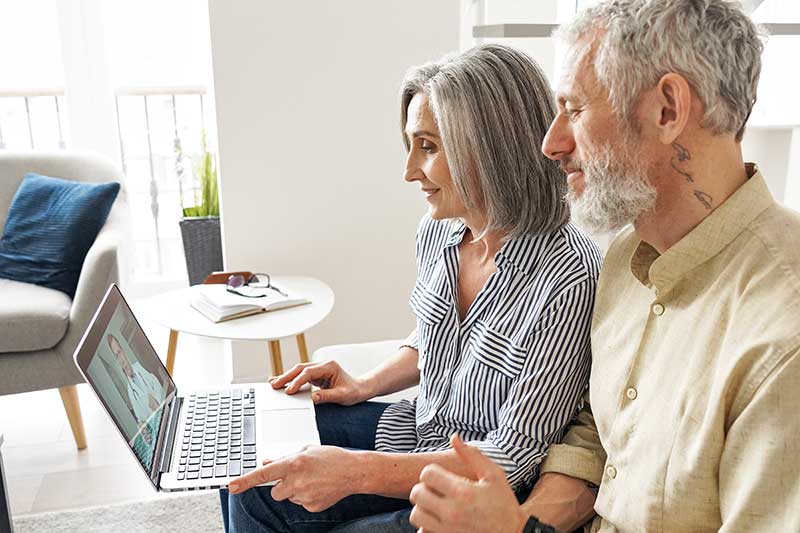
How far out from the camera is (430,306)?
1354 mm

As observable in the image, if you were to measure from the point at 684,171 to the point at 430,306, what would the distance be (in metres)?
0.55

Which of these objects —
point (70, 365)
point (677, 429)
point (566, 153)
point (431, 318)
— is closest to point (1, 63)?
point (70, 365)

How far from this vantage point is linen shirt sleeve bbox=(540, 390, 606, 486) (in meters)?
1.12

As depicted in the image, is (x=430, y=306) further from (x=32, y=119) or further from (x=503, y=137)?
(x=32, y=119)

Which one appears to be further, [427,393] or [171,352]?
[171,352]

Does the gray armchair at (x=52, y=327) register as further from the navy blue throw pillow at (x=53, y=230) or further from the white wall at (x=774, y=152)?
the white wall at (x=774, y=152)

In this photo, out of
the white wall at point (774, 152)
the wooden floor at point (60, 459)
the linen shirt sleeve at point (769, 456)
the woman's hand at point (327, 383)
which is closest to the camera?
the linen shirt sleeve at point (769, 456)

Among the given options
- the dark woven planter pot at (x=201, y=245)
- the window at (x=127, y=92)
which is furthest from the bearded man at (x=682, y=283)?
the window at (x=127, y=92)

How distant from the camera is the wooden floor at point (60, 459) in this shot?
2.13 metres

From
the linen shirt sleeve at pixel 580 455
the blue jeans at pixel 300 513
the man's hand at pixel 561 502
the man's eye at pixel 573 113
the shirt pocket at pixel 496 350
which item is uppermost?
the man's eye at pixel 573 113

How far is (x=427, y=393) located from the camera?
1.36 meters

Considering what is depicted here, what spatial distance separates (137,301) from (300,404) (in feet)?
8.46

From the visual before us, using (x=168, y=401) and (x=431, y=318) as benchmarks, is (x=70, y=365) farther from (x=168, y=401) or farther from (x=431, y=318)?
(x=431, y=318)

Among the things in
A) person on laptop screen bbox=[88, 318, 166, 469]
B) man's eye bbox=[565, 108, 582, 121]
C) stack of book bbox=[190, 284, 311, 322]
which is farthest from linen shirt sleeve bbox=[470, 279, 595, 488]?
stack of book bbox=[190, 284, 311, 322]
